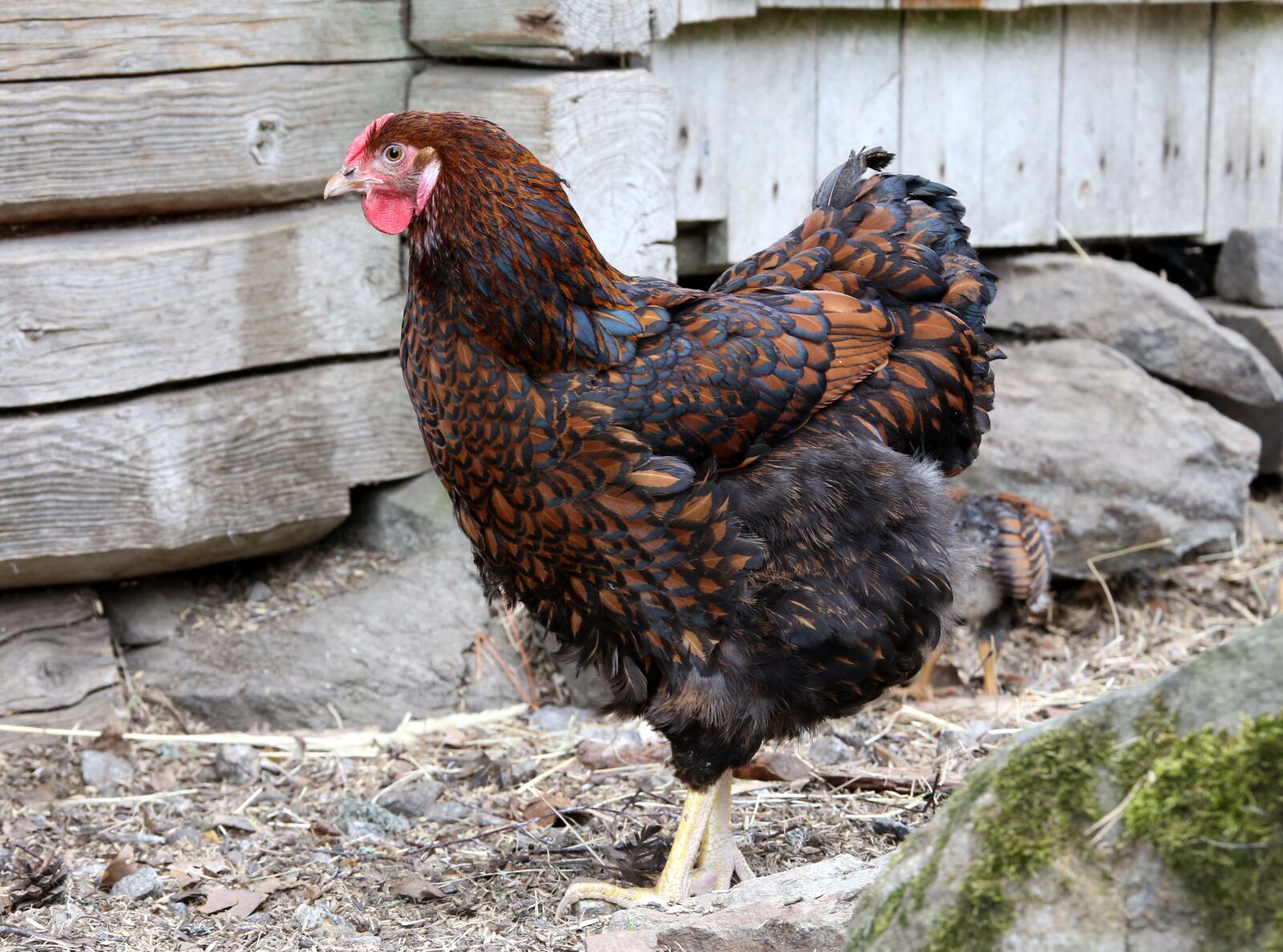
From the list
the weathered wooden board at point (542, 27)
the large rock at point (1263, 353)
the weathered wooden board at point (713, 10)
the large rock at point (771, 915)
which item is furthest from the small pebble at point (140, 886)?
the large rock at point (1263, 353)

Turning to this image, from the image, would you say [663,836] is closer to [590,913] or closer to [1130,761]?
[590,913]

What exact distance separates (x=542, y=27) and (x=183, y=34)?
43.4 inches

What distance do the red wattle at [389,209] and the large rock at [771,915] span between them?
156 cm

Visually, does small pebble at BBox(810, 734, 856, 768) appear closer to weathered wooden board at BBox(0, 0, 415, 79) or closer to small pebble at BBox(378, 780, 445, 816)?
small pebble at BBox(378, 780, 445, 816)

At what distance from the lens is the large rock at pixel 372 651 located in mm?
4336

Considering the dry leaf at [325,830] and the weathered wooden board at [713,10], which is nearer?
the dry leaf at [325,830]

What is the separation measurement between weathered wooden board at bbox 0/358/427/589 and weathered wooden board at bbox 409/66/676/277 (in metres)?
0.94

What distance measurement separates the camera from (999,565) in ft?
15.1

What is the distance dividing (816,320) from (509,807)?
1680 mm

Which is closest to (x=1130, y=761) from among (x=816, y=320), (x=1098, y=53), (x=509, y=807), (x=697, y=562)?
(x=697, y=562)

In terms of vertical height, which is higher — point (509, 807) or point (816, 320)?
point (816, 320)

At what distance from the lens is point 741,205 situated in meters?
5.16

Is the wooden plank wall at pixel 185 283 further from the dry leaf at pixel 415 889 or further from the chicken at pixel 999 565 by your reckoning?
the chicken at pixel 999 565

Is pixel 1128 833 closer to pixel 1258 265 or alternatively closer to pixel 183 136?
pixel 183 136
